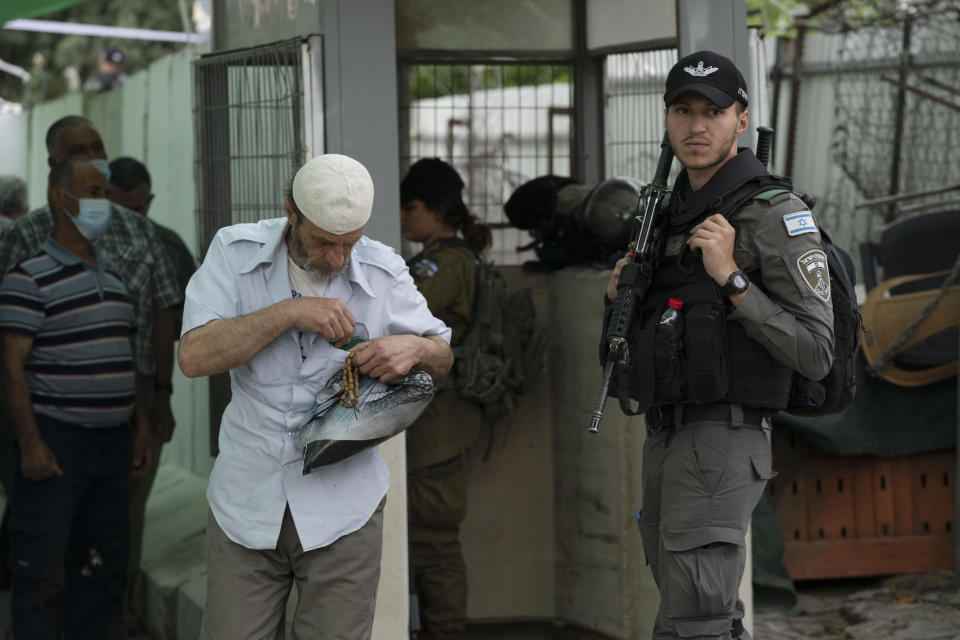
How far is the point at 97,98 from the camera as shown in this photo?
10.9 meters

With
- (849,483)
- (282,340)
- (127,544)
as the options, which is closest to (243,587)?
(282,340)

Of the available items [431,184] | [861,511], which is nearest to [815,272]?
[431,184]

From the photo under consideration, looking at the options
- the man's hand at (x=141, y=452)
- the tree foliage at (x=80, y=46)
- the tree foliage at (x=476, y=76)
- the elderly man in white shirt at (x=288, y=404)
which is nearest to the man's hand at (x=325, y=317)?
the elderly man in white shirt at (x=288, y=404)

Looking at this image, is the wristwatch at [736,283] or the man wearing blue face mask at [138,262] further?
the man wearing blue face mask at [138,262]

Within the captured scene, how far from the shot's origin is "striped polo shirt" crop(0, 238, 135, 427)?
15.8 ft

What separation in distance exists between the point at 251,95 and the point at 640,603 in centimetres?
247

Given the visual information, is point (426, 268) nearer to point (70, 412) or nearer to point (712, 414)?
point (70, 412)

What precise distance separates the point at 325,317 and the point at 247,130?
176 cm

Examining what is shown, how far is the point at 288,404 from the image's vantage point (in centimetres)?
323

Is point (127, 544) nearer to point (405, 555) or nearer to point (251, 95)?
point (405, 555)

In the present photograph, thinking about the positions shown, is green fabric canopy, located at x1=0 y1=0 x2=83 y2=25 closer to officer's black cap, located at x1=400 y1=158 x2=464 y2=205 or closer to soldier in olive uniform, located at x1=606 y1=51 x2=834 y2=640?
officer's black cap, located at x1=400 y1=158 x2=464 y2=205

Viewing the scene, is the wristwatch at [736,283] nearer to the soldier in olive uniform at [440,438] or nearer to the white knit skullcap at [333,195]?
the white knit skullcap at [333,195]

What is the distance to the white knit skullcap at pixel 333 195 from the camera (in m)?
3.03

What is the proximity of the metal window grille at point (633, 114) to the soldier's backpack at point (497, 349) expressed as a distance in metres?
0.94
